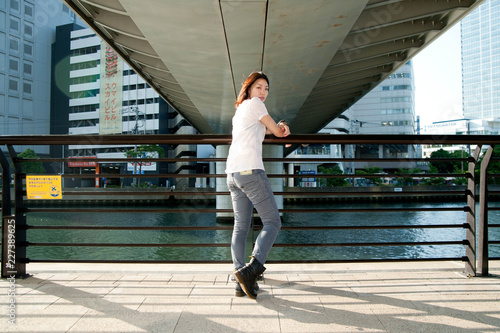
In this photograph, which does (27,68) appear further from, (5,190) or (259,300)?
(259,300)

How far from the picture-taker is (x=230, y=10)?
6387 millimetres

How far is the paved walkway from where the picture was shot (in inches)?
82.4

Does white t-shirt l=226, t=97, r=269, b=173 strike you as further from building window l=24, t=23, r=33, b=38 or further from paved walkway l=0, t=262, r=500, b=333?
building window l=24, t=23, r=33, b=38

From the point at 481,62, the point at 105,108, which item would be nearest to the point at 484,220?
the point at 105,108

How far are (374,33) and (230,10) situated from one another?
4706 millimetres

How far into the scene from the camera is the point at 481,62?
132000 mm

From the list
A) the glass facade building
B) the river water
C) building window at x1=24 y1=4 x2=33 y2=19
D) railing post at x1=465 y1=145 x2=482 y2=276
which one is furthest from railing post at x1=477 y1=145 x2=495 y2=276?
the glass facade building

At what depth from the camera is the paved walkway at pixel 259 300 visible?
2092 millimetres

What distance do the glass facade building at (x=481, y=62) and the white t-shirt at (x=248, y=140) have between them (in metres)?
149

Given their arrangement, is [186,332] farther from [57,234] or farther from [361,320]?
[57,234]

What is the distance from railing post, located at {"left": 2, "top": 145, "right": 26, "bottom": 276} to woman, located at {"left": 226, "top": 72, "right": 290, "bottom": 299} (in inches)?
75.0

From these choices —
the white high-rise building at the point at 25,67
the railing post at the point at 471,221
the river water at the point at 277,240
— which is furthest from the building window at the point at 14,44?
the railing post at the point at 471,221

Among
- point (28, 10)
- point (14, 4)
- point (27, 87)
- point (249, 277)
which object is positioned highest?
point (28, 10)

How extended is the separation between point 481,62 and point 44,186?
160966 millimetres
